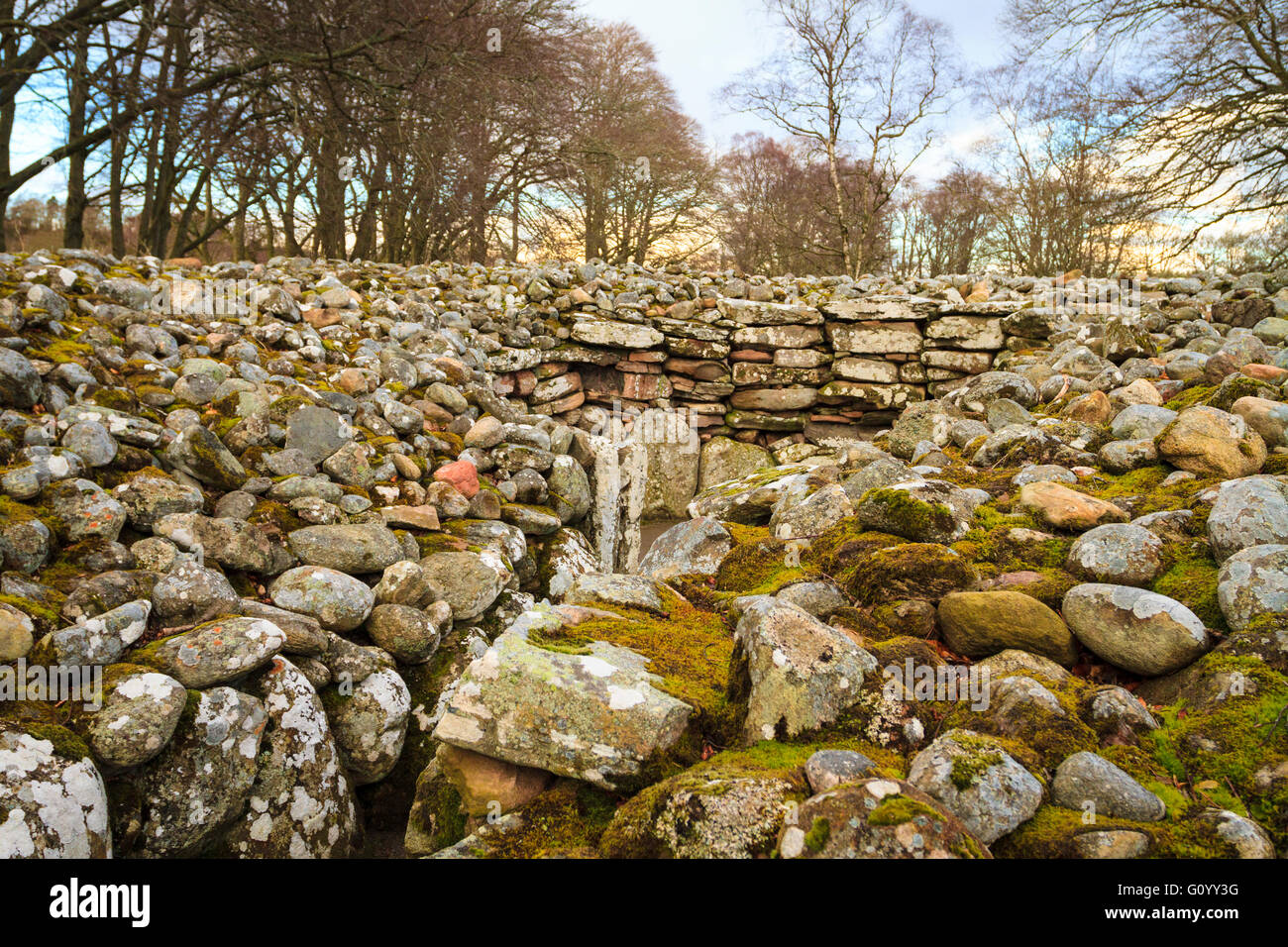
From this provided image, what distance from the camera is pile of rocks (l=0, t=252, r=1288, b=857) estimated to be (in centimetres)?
173

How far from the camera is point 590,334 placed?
928cm

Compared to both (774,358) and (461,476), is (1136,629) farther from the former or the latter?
(774,358)

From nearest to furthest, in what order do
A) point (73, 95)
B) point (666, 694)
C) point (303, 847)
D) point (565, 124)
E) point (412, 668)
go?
point (666, 694)
point (303, 847)
point (412, 668)
point (73, 95)
point (565, 124)

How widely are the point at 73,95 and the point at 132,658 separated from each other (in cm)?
1005

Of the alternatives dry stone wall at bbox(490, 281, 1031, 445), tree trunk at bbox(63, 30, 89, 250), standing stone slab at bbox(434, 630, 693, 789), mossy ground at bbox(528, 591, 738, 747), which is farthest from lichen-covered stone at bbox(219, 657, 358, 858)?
tree trunk at bbox(63, 30, 89, 250)

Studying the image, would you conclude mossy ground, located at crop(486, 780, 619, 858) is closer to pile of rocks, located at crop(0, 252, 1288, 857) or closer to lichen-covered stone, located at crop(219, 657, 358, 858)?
pile of rocks, located at crop(0, 252, 1288, 857)

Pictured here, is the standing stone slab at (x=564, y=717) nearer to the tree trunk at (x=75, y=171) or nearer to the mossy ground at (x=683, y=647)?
the mossy ground at (x=683, y=647)

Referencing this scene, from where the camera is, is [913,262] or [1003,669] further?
[913,262]

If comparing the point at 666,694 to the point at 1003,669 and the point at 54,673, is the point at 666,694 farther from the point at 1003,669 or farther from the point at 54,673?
the point at 54,673

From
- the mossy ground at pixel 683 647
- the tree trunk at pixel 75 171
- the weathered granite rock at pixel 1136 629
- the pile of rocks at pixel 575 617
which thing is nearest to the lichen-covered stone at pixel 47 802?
the pile of rocks at pixel 575 617

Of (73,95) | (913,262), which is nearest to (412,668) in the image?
(73,95)

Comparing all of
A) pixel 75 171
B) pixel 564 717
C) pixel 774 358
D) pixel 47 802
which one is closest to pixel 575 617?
pixel 564 717

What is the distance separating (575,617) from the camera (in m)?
2.58
